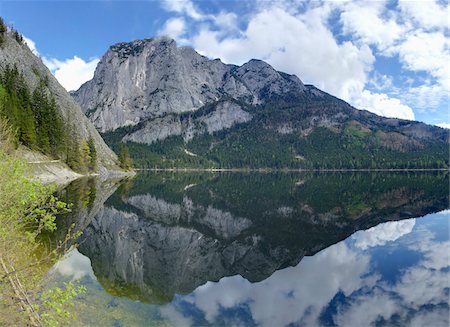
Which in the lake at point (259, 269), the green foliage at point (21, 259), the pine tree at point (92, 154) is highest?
the pine tree at point (92, 154)

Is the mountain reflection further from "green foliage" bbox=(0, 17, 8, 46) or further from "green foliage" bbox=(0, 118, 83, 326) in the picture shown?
"green foliage" bbox=(0, 17, 8, 46)

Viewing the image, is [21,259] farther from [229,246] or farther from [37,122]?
[37,122]

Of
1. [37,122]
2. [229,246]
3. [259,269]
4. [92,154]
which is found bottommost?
[259,269]

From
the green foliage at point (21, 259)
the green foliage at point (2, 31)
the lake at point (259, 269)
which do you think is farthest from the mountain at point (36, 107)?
the green foliage at point (21, 259)

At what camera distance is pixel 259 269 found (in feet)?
91.4

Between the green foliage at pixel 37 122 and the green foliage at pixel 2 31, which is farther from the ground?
the green foliage at pixel 2 31

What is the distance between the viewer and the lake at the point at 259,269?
19.0 m

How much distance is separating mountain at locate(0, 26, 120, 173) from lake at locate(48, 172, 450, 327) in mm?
40116

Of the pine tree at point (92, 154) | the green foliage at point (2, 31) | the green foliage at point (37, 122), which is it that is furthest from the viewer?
the pine tree at point (92, 154)

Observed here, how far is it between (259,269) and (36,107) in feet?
299

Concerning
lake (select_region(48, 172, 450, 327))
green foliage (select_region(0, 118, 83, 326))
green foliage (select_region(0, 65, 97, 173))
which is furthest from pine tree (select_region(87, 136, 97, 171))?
green foliage (select_region(0, 118, 83, 326))

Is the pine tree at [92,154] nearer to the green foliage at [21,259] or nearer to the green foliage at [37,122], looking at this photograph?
the green foliage at [37,122]

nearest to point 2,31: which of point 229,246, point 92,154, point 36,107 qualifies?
point 36,107

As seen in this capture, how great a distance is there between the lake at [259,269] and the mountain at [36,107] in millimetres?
40116
